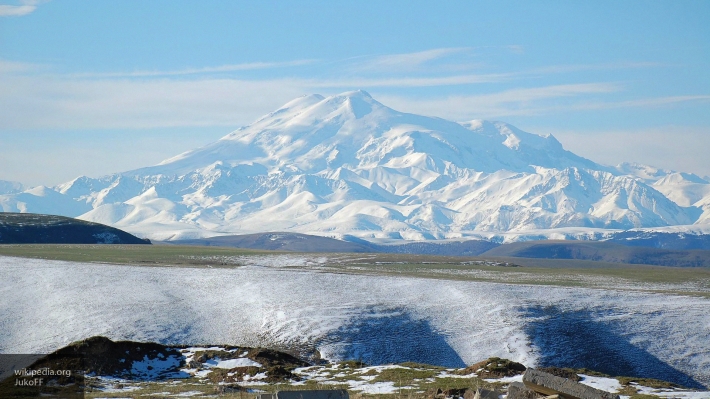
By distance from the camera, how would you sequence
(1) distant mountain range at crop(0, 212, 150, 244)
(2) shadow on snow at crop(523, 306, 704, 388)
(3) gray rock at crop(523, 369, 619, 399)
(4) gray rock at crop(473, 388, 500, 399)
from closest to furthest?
(4) gray rock at crop(473, 388, 500, 399)
(3) gray rock at crop(523, 369, 619, 399)
(2) shadow on snow at crop(523, 306, 704, 388)
(1) distant mountain range at crop(0, 212, 150, 244)

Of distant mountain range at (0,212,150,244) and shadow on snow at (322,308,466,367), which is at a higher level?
distant mountain range at (0,212,150,244)

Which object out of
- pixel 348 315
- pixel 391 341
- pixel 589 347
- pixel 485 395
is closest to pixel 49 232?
pixel 348 315

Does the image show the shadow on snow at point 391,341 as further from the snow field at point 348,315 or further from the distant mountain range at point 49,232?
the distant mountain range at point 49,232

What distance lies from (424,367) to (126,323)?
86.3 feet

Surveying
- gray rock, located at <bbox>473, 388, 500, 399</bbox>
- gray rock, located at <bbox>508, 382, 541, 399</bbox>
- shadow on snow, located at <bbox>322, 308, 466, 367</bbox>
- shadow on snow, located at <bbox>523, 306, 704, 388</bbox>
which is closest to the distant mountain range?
shadow on snow, located at <bbox>322, 308, 466, 367</bbox>

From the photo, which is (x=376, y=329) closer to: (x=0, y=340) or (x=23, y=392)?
(x=0, y=340)

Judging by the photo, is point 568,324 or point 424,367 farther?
point 568,324

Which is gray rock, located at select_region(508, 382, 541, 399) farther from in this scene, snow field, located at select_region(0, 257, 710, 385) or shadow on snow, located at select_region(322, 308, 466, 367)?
snow field, located at select_region(0, 257, 710, 385)

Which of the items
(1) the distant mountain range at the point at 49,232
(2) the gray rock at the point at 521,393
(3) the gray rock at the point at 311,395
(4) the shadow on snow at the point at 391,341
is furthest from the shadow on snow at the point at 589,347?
(1) the distant mountain range at the point at 49,232

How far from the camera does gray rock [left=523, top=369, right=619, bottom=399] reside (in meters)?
28.8

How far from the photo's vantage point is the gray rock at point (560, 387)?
94.3 ft

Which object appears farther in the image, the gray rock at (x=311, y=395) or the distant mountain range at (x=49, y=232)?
the distant mountain range at (x=49, y=232)

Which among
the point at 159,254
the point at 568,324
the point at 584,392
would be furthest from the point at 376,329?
the point at 159,254

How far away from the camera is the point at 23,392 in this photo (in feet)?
121
